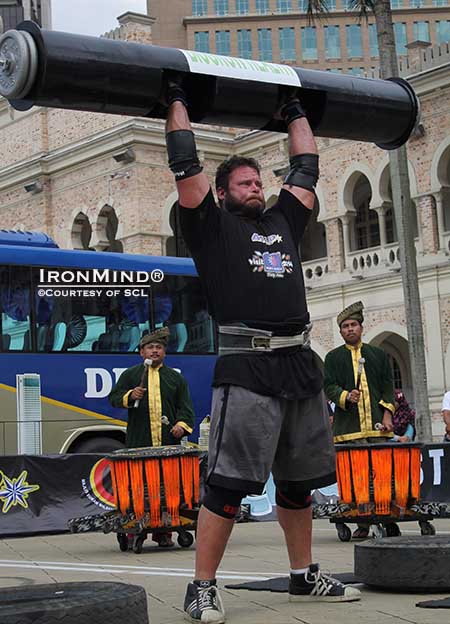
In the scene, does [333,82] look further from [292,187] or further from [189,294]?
[189,294]

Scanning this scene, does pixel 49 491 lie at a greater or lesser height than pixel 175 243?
lesser

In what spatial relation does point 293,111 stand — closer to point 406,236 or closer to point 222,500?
point 222,500

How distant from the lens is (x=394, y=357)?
37562mm

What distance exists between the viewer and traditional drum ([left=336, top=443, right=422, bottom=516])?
373 inches

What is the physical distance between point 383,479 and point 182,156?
5.09 meters

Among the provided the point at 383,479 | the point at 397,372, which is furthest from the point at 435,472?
the point at 397,372

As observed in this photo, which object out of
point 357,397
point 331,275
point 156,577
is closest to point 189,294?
point 357,397

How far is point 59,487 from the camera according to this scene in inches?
520

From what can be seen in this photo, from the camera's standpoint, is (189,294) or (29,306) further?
(189,294)

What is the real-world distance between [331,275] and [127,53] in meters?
29.1

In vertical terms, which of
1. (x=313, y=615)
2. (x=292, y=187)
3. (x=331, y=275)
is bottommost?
(x=313, y=615)

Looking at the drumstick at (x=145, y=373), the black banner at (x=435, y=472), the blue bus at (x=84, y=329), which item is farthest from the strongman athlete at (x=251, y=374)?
the blue bus at (x=84, y=329)

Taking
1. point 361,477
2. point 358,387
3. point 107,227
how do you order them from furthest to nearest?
point 107,227 < point 358,387 < point 361,477

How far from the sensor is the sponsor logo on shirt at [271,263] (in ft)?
16.8
